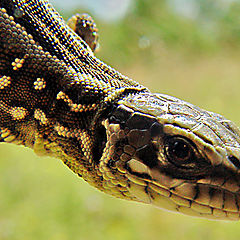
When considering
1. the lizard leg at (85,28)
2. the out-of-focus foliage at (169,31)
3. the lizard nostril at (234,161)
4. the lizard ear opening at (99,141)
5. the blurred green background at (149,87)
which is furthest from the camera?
the out-of-focus foliage at (169,31)

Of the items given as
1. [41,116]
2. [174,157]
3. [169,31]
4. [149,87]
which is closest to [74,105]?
[41,116]

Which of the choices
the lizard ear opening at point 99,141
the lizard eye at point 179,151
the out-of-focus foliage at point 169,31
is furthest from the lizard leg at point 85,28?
the out-of-focus foliage at point 169,31

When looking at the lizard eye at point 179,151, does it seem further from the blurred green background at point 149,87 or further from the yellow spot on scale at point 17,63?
the blurred green background at point 149,87

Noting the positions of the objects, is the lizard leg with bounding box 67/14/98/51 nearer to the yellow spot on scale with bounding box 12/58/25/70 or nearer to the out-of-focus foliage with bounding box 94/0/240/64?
the yellow spot on scale with bounding box 12/58/25/70

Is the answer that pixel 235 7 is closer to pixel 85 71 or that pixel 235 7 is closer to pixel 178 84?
pixel 178 84

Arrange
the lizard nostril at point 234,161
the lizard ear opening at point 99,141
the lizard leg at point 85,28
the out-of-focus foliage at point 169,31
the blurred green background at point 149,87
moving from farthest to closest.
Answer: the out-of-focus foliage at point 169,31 → the blurred green background at point 149,87 → the lizard leg at point 85,28 → the lizard ear opening at point 99,141 → the lizard nostril at point 234,161

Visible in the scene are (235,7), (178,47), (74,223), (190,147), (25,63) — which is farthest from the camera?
(235,7)

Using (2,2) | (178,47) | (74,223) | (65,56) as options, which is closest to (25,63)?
(65,56)
